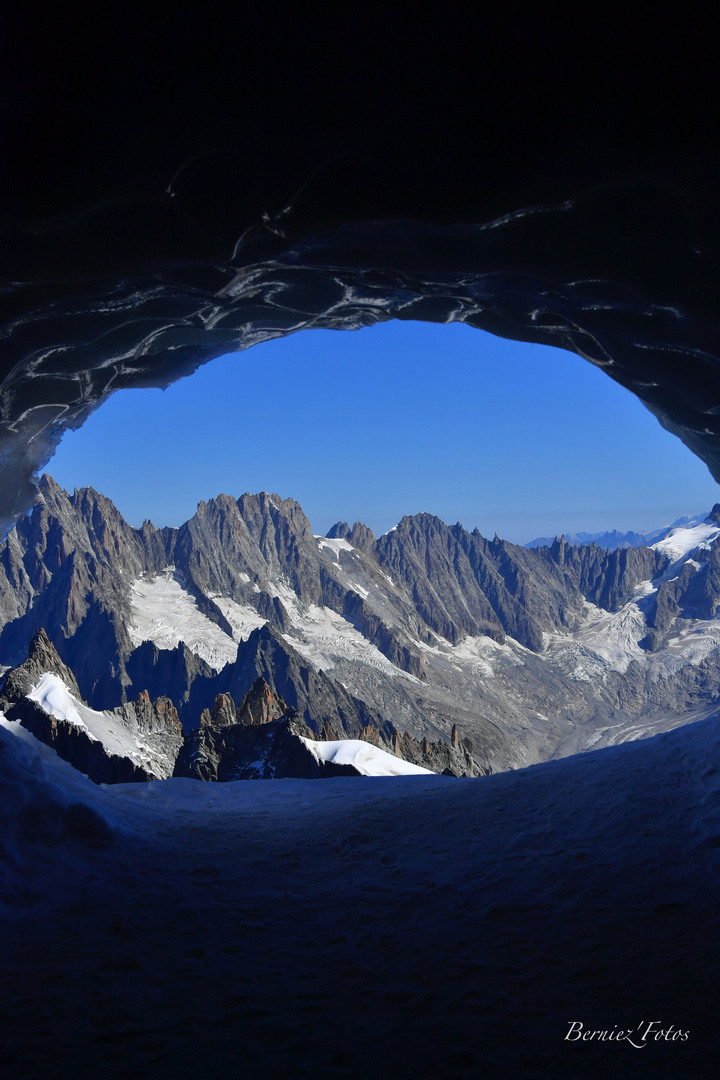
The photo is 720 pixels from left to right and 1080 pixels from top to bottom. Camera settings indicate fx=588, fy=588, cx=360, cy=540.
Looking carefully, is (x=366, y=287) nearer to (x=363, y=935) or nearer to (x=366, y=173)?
(x=366, y=173)

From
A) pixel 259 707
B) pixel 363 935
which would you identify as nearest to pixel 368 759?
pixel 363 935

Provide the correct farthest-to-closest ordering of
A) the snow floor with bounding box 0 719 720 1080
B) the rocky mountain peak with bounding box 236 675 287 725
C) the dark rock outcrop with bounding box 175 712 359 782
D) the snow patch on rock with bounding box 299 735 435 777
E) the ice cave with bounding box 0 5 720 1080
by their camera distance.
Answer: the rocky mountain peak with bounding box 236 675 287 725
the dark rock outcrop with bounding box 175 712 359 782
the snow patch on rock with bounding box 299 735 435 777
the ice cave with bounding box 0 5 720 1080
the snow floor with bounding box 0 719 720 1080

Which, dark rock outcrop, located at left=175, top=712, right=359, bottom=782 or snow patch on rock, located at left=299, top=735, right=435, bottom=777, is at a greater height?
snow patch on rock, located at left=299, top=735, right=435, bottom=777

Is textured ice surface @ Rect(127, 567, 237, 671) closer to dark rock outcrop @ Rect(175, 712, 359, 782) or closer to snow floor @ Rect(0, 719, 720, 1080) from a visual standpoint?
dark rock outcrop @ Rect(175, 712, 359, 782)

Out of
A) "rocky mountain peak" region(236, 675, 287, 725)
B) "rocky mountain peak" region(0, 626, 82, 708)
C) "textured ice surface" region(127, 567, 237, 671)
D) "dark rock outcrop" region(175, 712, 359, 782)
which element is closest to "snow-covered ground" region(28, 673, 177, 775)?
"rocky mountain peak" region(0, 626, 82, 708)

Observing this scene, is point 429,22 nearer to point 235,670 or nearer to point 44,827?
point 44,827

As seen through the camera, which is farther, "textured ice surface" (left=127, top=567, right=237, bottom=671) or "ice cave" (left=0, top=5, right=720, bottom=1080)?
"textured ice surface" (left=127, top=567, right=237, bottom=671)
